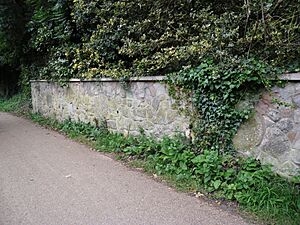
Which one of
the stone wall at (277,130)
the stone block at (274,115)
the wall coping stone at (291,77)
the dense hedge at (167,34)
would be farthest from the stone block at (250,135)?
the dense hedge at (167,34)

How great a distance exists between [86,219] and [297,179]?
2.40 meters

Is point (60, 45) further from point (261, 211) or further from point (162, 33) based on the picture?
point (261, 211)

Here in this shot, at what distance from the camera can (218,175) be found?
373cm

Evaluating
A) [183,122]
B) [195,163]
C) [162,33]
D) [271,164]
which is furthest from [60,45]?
[271,164]

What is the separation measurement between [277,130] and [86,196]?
8.36 feet

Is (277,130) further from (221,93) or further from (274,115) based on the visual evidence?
(221,93)

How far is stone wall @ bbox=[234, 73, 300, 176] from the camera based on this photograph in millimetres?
3377

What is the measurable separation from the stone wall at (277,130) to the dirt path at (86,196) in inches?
38.3

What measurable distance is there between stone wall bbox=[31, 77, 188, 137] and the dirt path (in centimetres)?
98

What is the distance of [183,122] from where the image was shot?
15.4 feet

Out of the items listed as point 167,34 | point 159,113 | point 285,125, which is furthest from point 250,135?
point 167,34

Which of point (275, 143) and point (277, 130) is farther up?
point (277, 130)

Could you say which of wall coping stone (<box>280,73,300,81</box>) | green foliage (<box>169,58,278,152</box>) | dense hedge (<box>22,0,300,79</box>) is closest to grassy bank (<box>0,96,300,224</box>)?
green foliage (<box>169,58,278,152</box>)

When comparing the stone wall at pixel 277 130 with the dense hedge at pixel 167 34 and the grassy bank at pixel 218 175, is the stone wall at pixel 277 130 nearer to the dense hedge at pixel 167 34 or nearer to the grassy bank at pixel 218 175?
the grassy bank at pixel 218 175
